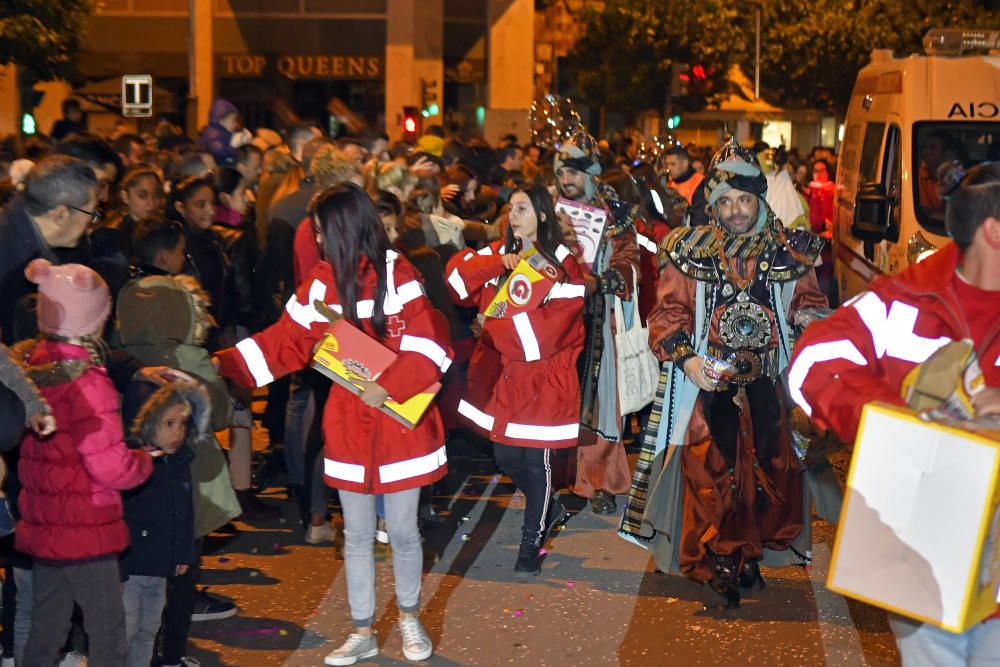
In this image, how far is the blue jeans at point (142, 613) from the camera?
521 cm

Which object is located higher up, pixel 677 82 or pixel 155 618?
pixel 677 82

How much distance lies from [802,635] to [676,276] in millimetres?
1651

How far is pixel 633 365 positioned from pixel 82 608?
402 centimetres

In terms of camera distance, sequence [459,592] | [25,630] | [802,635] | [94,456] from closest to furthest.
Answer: [94,456], [25,630], [802,635], [459,592]

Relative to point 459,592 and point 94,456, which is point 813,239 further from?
point 94,456

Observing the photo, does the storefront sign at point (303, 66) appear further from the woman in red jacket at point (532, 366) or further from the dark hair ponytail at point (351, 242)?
the dark hair ponytail at point (351, 242)

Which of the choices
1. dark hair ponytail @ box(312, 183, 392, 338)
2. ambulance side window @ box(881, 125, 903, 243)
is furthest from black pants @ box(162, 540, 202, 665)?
ambulance side window @ box(881, 125, 903, 243)

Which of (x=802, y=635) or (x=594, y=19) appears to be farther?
(x=594, y=19)

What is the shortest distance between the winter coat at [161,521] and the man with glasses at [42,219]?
86 centimetres

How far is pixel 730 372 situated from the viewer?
20.6 feet

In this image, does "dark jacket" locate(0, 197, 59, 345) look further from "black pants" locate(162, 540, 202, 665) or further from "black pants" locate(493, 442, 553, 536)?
"black pants" locate(493, 442, 553, 536)

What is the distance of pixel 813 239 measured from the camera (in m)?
6.35

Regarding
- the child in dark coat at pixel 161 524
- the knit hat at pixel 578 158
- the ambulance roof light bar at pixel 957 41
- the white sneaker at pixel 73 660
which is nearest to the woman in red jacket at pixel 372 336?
the child in dark coat at pixel 161 524

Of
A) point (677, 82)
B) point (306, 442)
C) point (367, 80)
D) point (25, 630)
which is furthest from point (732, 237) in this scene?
point (367, 80)
